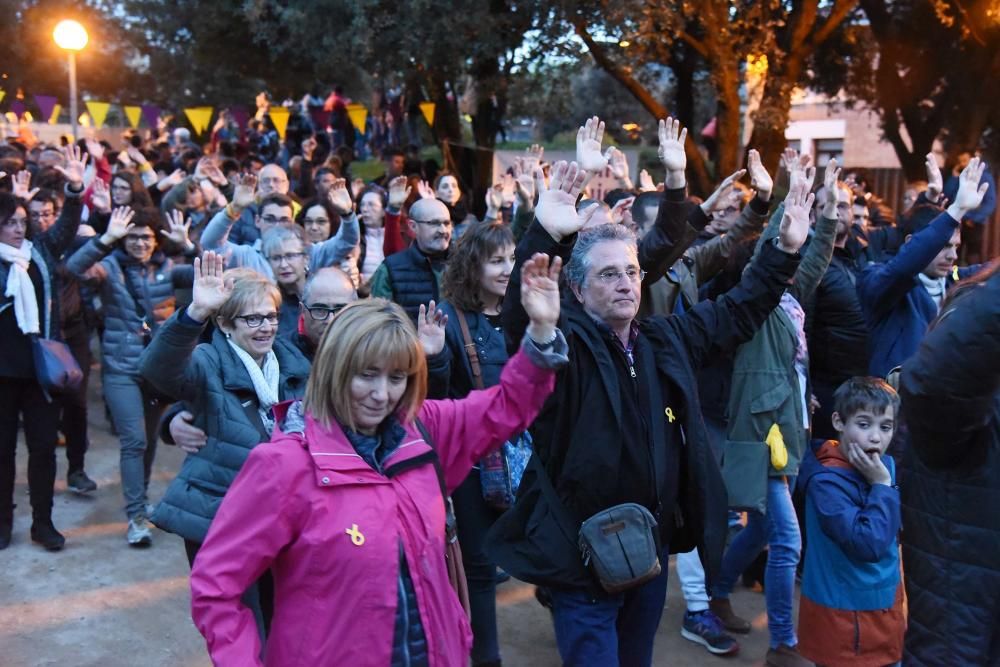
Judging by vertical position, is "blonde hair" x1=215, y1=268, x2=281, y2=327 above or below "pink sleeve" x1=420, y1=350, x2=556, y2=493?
above

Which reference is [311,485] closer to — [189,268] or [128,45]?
[189,268]

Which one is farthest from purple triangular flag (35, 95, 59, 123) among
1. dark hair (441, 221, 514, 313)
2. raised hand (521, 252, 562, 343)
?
raised hand (521, 252, 562, 343)

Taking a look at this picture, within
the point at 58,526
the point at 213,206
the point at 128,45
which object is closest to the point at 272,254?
the point at 58,526

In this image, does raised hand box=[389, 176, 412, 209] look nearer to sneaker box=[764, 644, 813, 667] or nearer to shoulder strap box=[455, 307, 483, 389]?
shoulder strap box=[455, 307, 483, 389]

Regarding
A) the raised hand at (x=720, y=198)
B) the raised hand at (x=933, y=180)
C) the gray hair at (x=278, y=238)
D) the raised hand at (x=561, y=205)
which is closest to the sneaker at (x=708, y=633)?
the raised hand at (x=720, y=198)

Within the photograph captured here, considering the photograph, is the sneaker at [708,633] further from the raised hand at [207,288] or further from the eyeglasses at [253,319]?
the raised hand at [207,288]

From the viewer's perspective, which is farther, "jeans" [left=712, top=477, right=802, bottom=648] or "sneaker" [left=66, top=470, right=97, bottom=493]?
"sneaker" [left=66, top=470, right=97, bottom=493]

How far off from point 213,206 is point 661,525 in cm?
651

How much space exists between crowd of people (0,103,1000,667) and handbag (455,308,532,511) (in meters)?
0.01

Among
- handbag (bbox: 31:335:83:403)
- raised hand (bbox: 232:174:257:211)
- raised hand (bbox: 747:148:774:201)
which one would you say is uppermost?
raised hand (bbox: 747:148:774:201)

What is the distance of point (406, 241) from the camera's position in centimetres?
786

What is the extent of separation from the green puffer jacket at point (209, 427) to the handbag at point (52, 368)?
222 centimetres

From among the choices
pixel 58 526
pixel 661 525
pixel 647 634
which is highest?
pixel 661 525

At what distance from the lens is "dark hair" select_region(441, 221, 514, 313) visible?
170 inches
